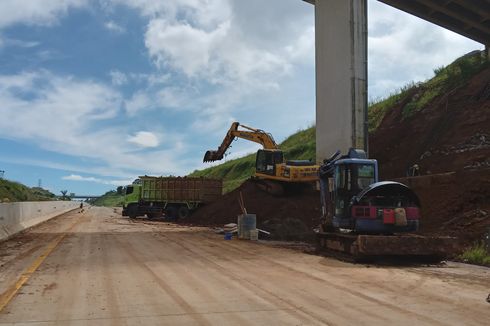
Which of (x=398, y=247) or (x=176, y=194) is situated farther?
(x=176, y=194)

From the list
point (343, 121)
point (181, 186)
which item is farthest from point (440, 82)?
point (181, 186)

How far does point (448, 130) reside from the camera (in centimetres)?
3088

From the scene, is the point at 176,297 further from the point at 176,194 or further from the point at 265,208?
the point at 176,194

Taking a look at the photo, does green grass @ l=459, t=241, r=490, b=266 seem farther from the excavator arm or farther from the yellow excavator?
the excavator arm

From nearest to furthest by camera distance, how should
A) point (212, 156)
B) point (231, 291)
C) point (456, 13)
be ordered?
1. point (231, 291)
2. point (456, 13)
3. point (212, 156)

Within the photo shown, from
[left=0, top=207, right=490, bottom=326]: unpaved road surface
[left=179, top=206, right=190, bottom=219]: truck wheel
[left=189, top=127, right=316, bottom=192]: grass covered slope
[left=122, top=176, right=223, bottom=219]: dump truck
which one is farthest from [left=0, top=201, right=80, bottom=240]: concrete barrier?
[left=189, top=127, right=316, bottom=192]: grass covered slope

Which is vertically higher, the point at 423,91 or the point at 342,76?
the point at 423,91

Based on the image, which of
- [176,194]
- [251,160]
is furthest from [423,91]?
[251,160]

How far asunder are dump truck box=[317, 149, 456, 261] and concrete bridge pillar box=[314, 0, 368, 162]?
1197cm

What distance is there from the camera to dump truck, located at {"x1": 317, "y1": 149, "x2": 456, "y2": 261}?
13.3 m

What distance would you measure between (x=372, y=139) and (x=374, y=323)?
Answer: 101ft

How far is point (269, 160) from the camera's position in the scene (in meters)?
30.9

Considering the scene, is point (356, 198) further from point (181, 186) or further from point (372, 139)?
point (181, 186)

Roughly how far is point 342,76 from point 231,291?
68.5 ft
